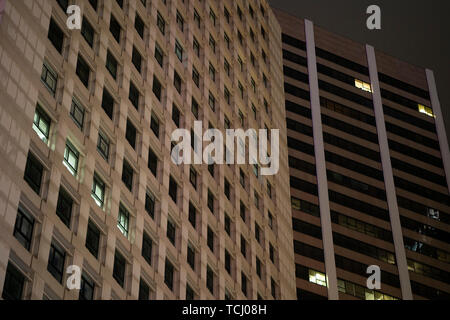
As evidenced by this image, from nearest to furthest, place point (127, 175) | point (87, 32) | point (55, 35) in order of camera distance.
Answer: point (55, 35) < point (127, 175) < point (87, 32)

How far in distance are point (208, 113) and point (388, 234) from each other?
48830 mm

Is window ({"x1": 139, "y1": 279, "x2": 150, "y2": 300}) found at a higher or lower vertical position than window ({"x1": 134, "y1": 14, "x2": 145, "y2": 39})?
lower

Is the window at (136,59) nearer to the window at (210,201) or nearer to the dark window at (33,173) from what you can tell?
the window at (210,201)

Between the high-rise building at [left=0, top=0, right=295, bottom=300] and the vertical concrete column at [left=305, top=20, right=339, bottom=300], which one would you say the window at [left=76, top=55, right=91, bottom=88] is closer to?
the high-rise building at [left=0, top=0, right=295, bottom=300]

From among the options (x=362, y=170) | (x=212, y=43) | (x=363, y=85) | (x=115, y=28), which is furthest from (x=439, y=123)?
(x=115, y=28)

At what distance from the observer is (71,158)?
39656 mm

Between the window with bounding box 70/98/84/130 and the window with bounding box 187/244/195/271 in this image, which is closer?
the window with bounding box 70/98/84/130

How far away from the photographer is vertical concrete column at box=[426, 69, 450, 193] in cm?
11643

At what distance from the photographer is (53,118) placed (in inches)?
1532

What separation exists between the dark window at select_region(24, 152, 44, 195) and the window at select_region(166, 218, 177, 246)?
12.3 meters

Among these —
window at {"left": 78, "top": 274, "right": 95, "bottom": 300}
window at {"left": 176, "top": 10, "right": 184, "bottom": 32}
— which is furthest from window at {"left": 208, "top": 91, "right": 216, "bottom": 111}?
window at {"left": 78, "top": 274, "right": 95, "bottom": 300}

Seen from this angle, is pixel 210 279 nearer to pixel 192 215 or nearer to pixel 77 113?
pixel 192 215

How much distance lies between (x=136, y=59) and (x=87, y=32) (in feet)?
19.0
